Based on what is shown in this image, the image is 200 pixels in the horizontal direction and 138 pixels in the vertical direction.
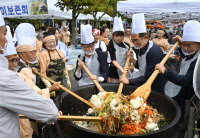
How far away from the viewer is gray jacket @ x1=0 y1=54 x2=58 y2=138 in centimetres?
114

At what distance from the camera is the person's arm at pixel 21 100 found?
1.14m

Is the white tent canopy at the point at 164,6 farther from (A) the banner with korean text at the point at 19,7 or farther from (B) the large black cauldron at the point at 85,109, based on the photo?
(B) the large black cauldron at the point at 85,109

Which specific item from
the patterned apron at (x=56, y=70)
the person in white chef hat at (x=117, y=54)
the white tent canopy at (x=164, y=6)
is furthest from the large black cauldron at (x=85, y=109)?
the white tent canopy at (x=164, y=6)

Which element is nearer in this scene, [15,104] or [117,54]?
[15,104]

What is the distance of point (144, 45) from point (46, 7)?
29.6ft

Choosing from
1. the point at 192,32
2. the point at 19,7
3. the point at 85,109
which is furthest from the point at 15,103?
the point at 19,7

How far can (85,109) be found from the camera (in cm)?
249

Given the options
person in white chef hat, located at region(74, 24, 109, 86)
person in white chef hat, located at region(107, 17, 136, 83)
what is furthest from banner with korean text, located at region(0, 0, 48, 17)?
person in white chef hat, located at region(74, 24, 109, 86)

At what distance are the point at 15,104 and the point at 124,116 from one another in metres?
1.02

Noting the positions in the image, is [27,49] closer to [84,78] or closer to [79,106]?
[84,78]

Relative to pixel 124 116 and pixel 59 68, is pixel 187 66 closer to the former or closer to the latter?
pixel 124 116

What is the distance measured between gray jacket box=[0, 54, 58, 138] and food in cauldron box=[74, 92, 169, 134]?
0.61 m

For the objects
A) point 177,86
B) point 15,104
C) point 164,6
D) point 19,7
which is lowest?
point 177,86

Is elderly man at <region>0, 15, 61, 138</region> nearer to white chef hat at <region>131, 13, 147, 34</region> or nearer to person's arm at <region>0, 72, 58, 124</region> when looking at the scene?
person's arm at <region>0, 72, 58, 124</region>
